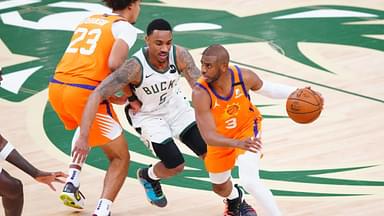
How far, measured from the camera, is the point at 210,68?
25.8ft

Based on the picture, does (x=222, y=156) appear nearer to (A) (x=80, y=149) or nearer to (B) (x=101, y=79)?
(A) (x=80, y=149)

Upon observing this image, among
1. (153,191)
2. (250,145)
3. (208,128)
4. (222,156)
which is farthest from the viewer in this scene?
(153,191)

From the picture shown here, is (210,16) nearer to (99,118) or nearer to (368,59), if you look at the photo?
(368,59)

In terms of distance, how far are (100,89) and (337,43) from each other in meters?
5.76

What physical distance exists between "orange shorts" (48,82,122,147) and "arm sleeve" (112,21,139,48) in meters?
0.51

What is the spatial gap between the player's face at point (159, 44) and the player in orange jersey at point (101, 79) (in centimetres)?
20

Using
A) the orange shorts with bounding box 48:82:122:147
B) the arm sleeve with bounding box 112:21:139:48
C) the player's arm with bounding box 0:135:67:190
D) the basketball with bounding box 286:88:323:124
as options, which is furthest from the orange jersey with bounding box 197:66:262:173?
the player's arm with bounding box 0:135:67:190

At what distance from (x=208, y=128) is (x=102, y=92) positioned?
0.96m

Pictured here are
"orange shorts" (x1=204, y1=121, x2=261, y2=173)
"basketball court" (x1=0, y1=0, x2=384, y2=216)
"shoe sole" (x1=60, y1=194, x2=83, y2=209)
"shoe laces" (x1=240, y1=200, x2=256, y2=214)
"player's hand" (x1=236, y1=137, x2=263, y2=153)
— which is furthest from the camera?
"basketball court" (x1=0, y1=0, x2=384, y2=216)

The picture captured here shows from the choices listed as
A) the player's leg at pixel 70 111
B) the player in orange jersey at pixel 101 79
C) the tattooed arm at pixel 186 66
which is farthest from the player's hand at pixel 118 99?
the tattooed arm at pixel 186 66

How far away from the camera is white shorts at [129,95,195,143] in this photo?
865cm

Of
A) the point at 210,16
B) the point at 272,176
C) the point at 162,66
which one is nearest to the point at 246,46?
the point at 210,16

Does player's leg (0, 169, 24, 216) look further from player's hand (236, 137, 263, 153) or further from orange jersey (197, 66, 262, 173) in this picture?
player's hand (236, 137, 263, 153)

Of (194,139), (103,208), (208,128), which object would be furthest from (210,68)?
(103,208)
